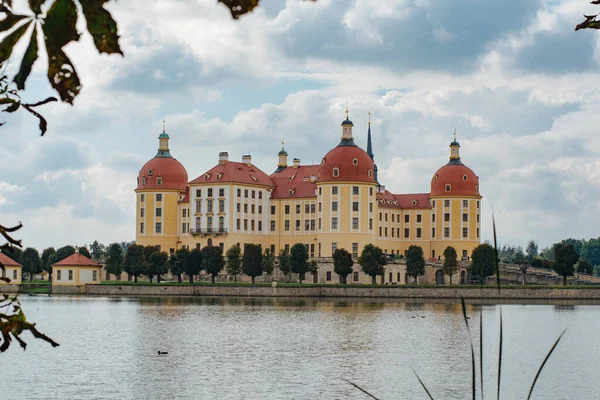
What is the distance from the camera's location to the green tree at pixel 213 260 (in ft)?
295

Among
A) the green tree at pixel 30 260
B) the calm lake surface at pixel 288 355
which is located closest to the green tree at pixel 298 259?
the calm lake surface at pixel 288 355

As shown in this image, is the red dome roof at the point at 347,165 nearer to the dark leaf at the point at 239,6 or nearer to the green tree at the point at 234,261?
the green tree at the point at 234,261

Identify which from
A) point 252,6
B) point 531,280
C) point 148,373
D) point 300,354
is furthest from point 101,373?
point 531,280

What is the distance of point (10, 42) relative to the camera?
2.56 metres

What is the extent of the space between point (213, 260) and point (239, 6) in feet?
288

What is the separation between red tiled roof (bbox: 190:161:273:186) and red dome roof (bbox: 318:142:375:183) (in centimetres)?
844

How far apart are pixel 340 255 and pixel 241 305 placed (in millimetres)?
17486

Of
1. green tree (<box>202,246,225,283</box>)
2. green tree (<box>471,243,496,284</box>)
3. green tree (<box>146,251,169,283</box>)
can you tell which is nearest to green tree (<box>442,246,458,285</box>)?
green tree (<box>471,243,496,284</box>)

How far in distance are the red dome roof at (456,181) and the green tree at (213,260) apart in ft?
85.2

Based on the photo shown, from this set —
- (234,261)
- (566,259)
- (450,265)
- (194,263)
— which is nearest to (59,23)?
(566,259)

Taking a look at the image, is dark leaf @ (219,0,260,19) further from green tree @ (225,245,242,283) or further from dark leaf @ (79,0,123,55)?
green tree @ (225,245,242,283)

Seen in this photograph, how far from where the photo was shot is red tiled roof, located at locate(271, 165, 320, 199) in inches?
4077

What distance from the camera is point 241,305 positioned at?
7262 cm

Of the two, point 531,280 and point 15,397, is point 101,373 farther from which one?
point 531,280
